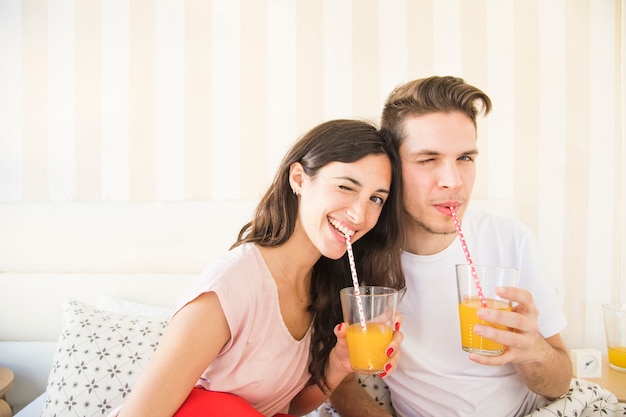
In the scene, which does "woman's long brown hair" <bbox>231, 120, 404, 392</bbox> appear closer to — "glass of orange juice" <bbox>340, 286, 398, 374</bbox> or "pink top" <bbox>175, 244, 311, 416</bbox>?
"pink top" <bbox>175, 244, 311, 416</bbox>

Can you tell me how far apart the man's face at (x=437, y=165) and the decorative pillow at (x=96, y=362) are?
3.64 feet

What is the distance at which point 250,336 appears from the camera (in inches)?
51.9

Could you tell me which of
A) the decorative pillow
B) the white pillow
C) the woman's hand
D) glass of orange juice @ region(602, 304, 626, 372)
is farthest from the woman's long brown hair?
glass of orange juice @ region(602, 304, 626, 372)

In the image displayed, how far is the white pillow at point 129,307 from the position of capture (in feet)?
7.06

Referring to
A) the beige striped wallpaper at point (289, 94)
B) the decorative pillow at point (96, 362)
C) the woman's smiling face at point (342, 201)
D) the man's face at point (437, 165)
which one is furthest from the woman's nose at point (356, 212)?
the beige striped wallpaper at point (289, 94)

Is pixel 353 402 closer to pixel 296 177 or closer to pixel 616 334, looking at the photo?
pixel 296 177

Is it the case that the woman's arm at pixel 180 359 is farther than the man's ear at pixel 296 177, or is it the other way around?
the man's ear at pixel 296 177

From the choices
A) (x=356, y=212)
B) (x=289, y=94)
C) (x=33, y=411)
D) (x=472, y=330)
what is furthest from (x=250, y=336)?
(x=289, y=94)

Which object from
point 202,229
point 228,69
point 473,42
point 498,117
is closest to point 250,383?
point 202,229

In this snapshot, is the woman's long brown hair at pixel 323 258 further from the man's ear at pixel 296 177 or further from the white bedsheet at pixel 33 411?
the white bedsheet at pixel 33 411

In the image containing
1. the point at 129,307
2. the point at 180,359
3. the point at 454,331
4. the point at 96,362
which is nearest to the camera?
the point at 180,359

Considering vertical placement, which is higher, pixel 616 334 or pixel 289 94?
pixel 289 94

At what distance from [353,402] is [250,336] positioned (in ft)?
1.72

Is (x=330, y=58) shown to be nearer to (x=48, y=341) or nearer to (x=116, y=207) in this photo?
(x=116, y=207)
